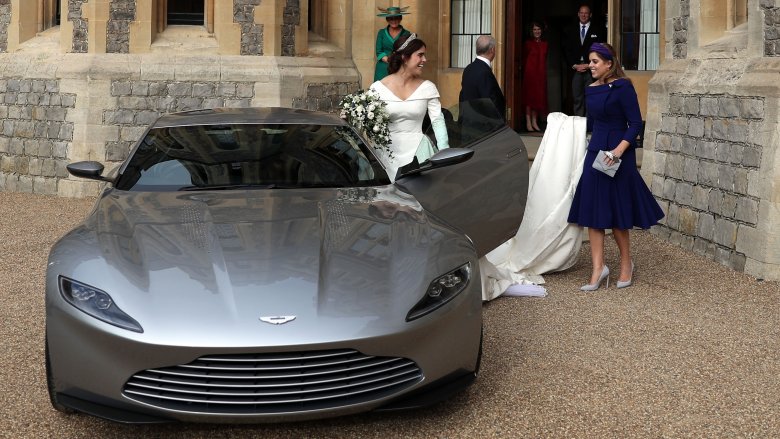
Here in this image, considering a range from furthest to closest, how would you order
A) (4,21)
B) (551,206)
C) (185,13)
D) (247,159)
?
(4,21), (185,13), (551,206), (247,159)

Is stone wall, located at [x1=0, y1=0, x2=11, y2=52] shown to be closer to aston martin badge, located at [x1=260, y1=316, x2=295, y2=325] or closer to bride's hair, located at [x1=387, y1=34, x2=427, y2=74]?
bride's hair, located at [x1=387, y1=34, x2=427, y2=74]

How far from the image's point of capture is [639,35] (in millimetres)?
13953

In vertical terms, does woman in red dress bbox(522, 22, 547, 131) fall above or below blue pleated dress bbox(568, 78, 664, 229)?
above

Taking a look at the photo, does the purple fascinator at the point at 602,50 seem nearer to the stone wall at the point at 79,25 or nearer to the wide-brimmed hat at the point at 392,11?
the wide-brimmed hat at the point at 392,11

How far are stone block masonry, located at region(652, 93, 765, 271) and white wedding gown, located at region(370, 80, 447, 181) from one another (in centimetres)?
268

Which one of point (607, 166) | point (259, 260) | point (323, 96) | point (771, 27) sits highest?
point (771, 27)

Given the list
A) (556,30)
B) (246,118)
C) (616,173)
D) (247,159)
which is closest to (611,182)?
(616,173)

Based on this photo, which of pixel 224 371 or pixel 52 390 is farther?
pixel 52 390

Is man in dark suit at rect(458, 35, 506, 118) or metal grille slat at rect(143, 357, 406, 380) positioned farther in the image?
man in dark suit at rect(458, 35, 506, 118)

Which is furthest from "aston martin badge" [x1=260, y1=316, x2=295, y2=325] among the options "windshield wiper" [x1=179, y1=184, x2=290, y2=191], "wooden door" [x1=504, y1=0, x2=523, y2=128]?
"wooden door" [x1=504, y1=0, x2=523, y2=128]

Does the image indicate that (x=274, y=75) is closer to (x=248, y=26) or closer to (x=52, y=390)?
(x=248, y=26)

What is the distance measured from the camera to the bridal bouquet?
22.8 feet

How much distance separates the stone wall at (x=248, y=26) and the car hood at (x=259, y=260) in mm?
8374

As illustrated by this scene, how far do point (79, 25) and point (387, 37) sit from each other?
377 cm
